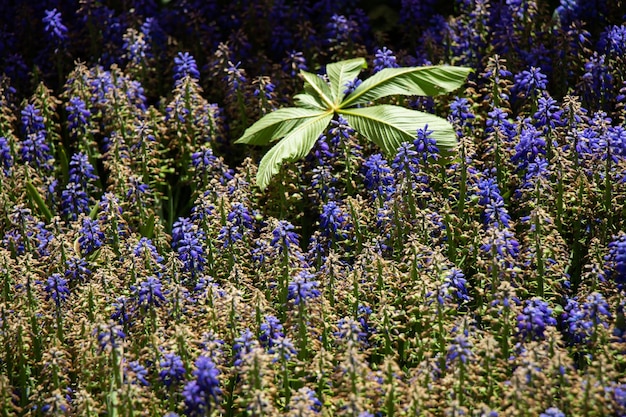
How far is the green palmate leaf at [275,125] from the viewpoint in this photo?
688 centimetres

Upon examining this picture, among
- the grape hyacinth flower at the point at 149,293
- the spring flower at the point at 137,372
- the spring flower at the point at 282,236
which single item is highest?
the spring flower at the point at 282,236

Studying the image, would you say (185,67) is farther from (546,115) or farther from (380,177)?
(546,115)

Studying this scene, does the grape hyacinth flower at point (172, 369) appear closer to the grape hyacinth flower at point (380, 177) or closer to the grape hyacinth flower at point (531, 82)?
the grape hyacinth flower at point (380, 177)

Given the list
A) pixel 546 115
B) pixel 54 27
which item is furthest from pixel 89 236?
pixel 546 115

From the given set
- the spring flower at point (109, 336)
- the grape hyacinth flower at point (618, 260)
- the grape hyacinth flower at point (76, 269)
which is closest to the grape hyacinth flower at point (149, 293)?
the spring flower at point (109, 336)

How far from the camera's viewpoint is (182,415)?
17.6 feet

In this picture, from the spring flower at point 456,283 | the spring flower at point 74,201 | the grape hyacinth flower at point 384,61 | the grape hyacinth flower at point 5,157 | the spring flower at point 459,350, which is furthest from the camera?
the grape hyacinth flower at point 384,61

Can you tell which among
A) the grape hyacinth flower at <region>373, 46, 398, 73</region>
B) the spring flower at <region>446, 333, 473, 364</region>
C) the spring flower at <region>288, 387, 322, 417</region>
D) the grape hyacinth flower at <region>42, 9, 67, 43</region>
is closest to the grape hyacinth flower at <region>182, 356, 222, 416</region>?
the spring flower at <region>288, 387, 322, 417</region>

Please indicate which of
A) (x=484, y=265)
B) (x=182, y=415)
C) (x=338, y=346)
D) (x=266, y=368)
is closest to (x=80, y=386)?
(x=182, y=415)

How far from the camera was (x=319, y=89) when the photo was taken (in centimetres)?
715

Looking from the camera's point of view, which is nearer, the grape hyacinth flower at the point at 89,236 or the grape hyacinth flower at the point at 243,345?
the grape hyacinth flower at the point at 243,345

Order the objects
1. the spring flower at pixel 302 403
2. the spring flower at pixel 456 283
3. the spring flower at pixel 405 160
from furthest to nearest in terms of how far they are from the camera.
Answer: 1. the spring flower at pixel 405 160
2. the spring flower at pixel 456 283
3. the spring flower at pixel 302 403

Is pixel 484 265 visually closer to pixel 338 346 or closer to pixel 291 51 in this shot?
pixel 338 346

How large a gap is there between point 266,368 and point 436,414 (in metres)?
1.03
